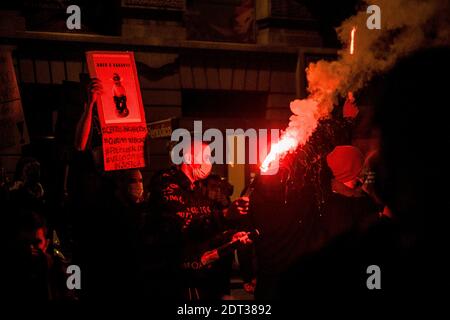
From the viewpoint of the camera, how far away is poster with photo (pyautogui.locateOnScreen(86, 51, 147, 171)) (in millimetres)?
6613

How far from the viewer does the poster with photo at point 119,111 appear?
6613 mm

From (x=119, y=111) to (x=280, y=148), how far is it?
8.01 ft

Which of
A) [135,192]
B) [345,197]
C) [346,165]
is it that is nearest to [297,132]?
[346,165]

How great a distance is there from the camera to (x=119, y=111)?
22.2 ft

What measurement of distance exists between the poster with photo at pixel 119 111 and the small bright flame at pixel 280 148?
211cm

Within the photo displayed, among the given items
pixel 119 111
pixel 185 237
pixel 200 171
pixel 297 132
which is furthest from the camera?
pixel 119 111

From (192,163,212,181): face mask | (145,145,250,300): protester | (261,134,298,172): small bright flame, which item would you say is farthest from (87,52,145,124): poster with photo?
(261,134,298,172): small bright flame

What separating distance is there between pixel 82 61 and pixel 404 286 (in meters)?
10.7

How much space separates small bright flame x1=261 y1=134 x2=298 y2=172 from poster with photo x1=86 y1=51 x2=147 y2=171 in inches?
83.2

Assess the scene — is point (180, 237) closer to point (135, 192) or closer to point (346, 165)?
point (346, 165)

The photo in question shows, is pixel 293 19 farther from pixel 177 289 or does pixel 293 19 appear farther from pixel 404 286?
pixel 404 286

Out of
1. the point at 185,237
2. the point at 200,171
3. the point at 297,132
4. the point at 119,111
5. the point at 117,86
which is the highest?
the point at 117,86

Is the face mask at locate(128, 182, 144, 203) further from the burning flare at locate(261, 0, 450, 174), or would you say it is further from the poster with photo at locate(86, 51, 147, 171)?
the burning flare at locate(261, 0, 450, 174)
